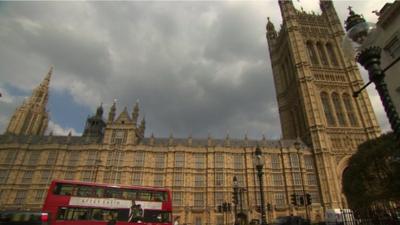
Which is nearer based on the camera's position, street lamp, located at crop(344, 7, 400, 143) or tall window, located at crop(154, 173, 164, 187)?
street lamp, located at crop(344, 7, 400, 143)

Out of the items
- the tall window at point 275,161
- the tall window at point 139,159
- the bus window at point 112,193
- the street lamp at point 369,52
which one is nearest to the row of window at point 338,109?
the tall window at point 275,161

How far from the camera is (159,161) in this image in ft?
148

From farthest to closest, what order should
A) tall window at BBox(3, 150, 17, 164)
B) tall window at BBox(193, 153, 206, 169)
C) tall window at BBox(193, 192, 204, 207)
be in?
tall window at BBox(193, 153, 206, 169) → tall window at BBox(3, 150, 17, 164) → tall window at BBox(193, 192, 204, 207)

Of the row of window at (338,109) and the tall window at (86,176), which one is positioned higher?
the row of window at (338,109)

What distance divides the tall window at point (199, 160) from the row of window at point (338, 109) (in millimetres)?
30117

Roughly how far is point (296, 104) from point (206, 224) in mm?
37240

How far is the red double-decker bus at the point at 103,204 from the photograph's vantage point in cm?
1806

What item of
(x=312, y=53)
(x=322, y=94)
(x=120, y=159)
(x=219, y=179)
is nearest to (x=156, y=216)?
(x=219, y=179)

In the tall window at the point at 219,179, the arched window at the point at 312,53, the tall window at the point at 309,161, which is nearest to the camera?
the tall window at the point at 219,179

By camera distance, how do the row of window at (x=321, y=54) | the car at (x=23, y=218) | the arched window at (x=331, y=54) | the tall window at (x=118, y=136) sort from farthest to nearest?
1. the arched window at (x=331, y=54)
2. the row of window at (x=321, y=54)
3. the tall window at (x=118, y=136)
4. the car at (x=23, y=218)

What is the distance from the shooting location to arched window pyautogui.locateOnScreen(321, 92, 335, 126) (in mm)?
52862

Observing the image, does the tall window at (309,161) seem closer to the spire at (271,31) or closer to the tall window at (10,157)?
the spire at (271,31)

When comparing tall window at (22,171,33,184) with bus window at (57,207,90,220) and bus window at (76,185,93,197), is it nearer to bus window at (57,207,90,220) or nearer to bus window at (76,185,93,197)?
bus window at (76,185,93,197)

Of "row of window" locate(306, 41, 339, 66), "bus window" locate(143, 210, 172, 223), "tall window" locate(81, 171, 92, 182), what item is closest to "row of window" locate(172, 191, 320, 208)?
"tall window" locate(81, 171, 92, 182)
